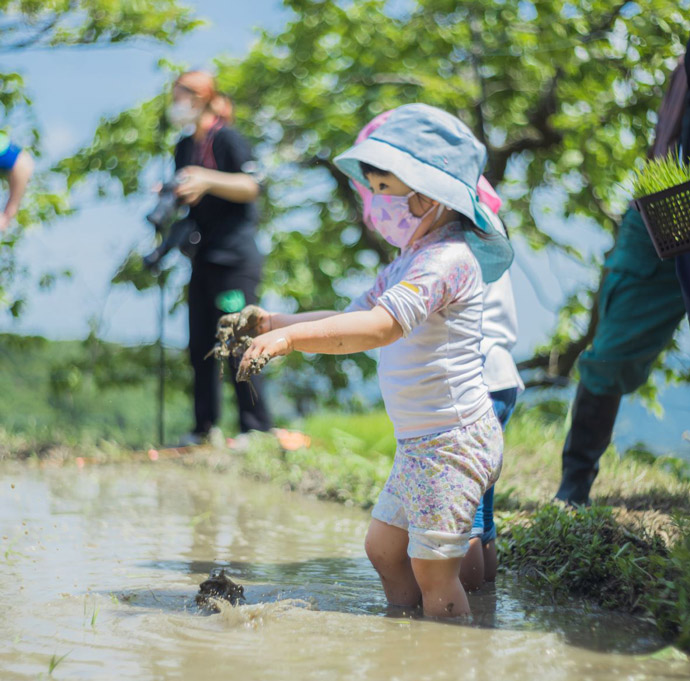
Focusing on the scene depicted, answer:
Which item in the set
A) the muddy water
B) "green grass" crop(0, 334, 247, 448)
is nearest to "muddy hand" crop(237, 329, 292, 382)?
A: the muddy water

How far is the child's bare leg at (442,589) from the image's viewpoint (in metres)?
2.47

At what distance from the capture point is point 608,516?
10.2 ft

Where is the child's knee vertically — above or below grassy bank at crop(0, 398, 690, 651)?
above

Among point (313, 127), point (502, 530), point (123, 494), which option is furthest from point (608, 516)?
point (313, 127)

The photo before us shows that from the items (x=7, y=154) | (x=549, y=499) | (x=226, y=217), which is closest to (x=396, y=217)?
(x=549, y=499)

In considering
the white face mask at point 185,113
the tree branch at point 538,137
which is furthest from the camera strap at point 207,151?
the tree branch at point 538,137

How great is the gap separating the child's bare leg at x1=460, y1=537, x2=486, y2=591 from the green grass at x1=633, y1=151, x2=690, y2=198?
1.18 meters

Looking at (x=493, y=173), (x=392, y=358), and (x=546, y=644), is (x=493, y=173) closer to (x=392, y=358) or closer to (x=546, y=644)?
(x=392, y=358)

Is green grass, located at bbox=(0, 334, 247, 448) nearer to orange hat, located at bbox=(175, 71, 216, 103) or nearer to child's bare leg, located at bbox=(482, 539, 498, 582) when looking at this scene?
orange hat, located at bbox=(175, 71, 216, 103)

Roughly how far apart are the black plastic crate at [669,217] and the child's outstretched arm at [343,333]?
861 millimetres

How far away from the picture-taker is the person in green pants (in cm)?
354

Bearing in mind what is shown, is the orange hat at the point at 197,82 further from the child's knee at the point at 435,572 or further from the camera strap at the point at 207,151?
the child's knee at the point at 435,572

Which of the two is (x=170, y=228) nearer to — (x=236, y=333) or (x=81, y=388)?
(x=81, y=388)

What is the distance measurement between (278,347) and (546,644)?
3.20 feet
